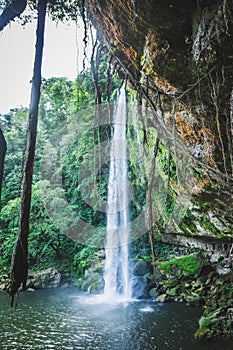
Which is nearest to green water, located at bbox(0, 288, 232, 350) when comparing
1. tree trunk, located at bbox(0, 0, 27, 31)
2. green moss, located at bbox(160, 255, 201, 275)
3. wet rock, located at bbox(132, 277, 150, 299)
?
wet rock, located at bbox(132, 277, 150, 299)

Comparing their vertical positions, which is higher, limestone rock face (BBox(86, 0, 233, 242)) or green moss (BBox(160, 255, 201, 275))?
limestone rock face (BBox(86, 0, 233, 242))

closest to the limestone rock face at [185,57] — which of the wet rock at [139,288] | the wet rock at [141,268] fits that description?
the wet rock at [139,288]

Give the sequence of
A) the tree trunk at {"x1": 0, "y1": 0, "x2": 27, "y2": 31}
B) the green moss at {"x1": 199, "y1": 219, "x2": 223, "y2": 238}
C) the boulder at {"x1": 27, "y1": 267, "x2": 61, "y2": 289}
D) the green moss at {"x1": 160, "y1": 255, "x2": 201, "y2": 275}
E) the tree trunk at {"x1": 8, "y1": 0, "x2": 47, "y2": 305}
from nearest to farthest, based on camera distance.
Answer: the tree trunk at {"x1": 8, "y1": 0, "x2": 47, "y2": 305} < the tree trunk at {"x1": 0, "y1": 0, "x2": 27, "y2": 31} < the green moss at {"x1": 199, "y1": 219, "x2": 223, "y2": 238} < the green moss at {"x1": 160, "y1": 255, "x2": 201, "y2": 275} < the boulder at {"x1": 27, "y1": 267, "x2": 61, "y2": 289}

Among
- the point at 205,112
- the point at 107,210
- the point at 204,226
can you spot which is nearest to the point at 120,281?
the point at 107,210

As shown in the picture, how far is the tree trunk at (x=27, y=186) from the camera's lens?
155cm

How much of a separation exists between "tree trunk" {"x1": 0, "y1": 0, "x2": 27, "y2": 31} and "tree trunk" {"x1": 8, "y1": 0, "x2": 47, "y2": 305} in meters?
0.18

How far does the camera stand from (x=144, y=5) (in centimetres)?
259

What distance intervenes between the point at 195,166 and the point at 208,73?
2104mm

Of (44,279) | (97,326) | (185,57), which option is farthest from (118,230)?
(185,57)

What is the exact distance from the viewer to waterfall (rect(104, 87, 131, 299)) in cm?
1150

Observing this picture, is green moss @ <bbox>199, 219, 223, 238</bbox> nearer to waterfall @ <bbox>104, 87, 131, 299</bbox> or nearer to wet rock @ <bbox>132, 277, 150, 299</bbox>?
wet rock @ <bbox>132, 277, 150, 299</bbox>

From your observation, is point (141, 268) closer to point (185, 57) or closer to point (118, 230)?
point (118, 230)

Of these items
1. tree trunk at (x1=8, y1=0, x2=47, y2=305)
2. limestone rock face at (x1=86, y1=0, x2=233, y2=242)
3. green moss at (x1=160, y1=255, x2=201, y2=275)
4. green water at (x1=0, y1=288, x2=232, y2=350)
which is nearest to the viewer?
tree trunk at (x1=8, y1=0, x2=47, y2=305)

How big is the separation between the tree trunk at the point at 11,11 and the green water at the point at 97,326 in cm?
564
